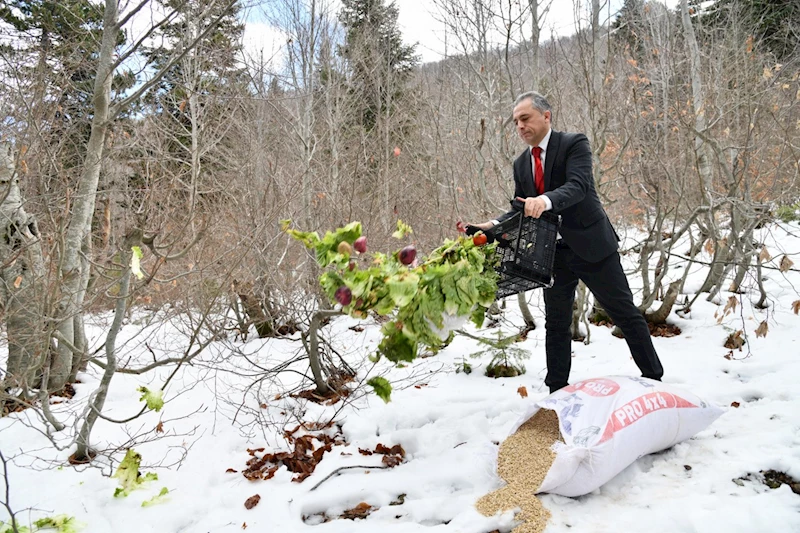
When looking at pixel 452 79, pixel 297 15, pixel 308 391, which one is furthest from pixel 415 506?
pixel 297 15

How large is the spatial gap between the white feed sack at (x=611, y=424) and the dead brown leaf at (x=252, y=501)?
1.39 metres

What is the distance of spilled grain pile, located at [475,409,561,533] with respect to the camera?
79.4 inches

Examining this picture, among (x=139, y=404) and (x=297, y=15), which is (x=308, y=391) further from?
(x=297, y=15)

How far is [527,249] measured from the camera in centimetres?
235

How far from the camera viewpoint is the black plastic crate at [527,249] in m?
2.33

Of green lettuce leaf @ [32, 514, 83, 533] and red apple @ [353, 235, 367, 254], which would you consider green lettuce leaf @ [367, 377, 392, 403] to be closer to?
red apple @ [353, 235, 367, 254]

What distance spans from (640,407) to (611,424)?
228 millimetres

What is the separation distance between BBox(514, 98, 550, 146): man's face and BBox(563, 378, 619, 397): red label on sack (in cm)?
140

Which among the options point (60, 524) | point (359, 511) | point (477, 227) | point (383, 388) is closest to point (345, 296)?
point (383, 388)

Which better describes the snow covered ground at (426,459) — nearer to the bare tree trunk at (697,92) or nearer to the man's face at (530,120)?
the man's face at (530,120)

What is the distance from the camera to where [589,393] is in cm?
242

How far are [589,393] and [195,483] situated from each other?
2204 millimetres

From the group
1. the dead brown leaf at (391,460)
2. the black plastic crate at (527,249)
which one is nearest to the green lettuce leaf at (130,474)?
the dead brown leaf at (391,460)

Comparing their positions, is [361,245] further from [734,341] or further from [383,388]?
[734,341]
